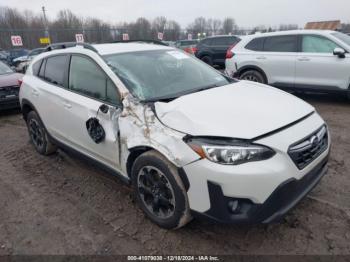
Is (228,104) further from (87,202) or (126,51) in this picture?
(87,202)

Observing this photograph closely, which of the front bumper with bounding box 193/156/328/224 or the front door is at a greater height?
the front door

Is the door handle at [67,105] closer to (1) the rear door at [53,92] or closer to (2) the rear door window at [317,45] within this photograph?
(1) the rear door at [53,92]

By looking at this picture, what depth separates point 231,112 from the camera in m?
2.56

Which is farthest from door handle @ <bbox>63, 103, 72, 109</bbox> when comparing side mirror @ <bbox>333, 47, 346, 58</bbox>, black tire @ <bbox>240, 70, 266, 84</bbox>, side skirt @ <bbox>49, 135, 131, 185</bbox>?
side mirror @ <bbox>333, 47, 346, 58</bbox>

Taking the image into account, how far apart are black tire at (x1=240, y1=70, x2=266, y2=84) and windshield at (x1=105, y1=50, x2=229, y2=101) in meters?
4.25

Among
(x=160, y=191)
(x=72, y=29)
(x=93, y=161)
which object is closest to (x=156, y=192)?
(x=160, y=191)

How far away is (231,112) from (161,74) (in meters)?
1.10

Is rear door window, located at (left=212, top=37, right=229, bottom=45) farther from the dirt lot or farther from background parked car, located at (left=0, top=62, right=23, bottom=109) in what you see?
the dirt lot

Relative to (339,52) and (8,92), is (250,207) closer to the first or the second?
(339,52)

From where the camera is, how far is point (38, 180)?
3986mm

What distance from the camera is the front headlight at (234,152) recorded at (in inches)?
88.2

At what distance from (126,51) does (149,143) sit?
146 centimetres

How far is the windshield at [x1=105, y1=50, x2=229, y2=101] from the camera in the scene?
9.95 ft

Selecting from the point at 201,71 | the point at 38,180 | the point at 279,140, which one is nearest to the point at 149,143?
the point at 279,140
